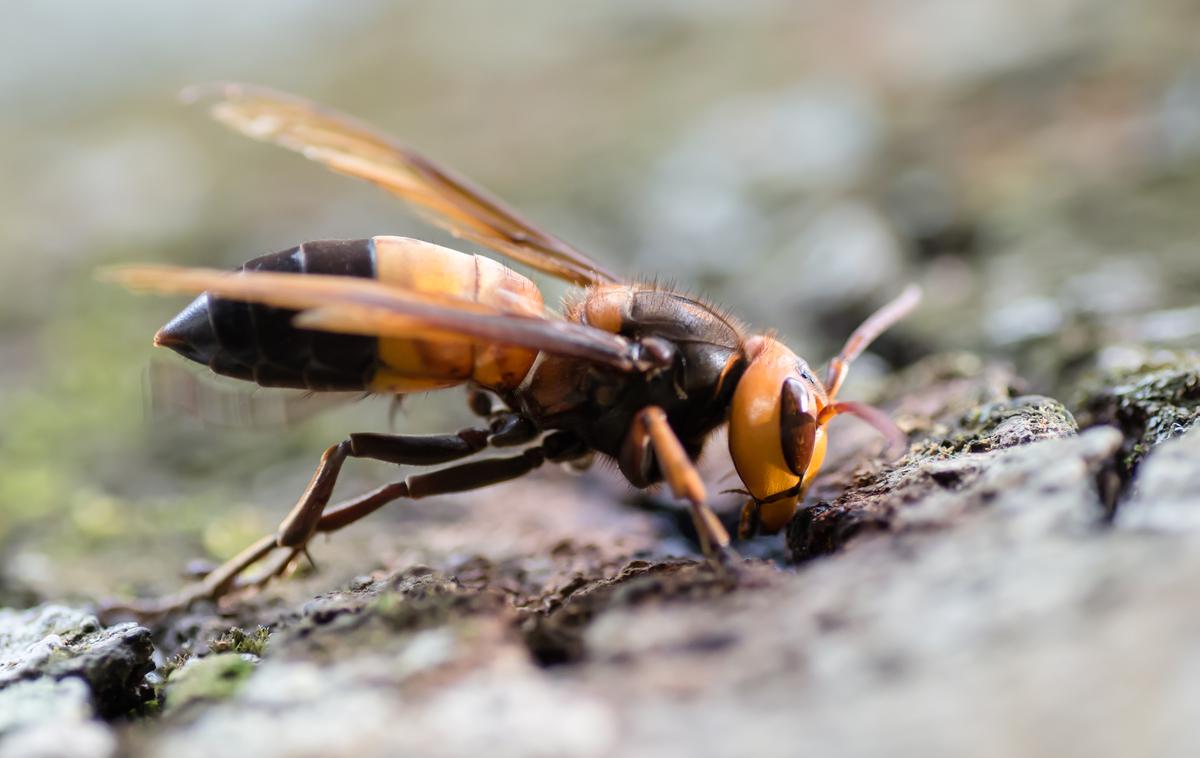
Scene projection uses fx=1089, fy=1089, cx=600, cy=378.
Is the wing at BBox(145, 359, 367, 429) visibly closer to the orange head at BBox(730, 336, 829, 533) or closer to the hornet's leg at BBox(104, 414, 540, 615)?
the hornet's leg at BBox(104, 414, 540, 615)

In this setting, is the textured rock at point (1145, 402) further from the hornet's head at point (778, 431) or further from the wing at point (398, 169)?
the wing at point (398, 169)

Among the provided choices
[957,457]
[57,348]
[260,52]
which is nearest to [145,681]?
[957,457]

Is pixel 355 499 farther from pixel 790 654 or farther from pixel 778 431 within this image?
pixel 790 654

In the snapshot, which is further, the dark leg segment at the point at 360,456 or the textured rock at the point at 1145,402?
the dark leg segment at the point at 360,456

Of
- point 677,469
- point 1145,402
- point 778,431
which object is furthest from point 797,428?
point 1145,402

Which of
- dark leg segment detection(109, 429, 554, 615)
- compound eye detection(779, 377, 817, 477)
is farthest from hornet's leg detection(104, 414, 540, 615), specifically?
compound eye detection(779, 377, 817, 477)

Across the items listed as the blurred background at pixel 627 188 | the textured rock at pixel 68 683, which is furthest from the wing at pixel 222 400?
the textured rock at pixel 68 683

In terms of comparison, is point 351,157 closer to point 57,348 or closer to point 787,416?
point 787,416

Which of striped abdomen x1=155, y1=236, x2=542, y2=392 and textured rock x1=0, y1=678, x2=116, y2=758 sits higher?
striped abdomen x1=155, y1=236, x2=542, y2=392
